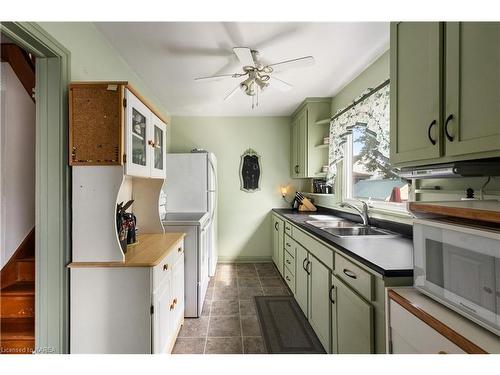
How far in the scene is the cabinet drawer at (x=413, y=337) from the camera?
75 centimetres

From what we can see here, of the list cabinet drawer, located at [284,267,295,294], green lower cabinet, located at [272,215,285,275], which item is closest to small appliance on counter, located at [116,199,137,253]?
cabinet drawer, located at [284,267,295,294]

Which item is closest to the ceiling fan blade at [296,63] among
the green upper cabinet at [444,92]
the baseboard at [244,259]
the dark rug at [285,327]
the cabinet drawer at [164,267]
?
the green upper cabinet at [444,92]

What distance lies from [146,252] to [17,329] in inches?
33.1

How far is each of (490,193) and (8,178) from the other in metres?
2.82

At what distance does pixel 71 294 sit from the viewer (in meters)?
1.41

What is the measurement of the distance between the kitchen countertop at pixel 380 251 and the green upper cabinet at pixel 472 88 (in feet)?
1.79

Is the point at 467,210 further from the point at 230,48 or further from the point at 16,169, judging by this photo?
the point at 16,169

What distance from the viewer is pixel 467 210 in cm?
77

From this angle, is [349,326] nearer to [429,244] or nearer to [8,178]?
[429,244]

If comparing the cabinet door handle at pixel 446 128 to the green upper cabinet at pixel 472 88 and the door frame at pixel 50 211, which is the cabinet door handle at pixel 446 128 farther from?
the door frame at pixel 50 211

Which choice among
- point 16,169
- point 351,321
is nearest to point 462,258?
point 351,321

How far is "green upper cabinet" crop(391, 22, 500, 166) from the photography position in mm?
865

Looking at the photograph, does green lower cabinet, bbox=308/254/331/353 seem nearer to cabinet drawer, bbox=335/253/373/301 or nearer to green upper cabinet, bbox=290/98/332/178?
cabinet drawer, bbox=335/253/373/301

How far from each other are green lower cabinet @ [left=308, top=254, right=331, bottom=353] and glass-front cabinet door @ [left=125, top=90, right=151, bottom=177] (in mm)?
1487
